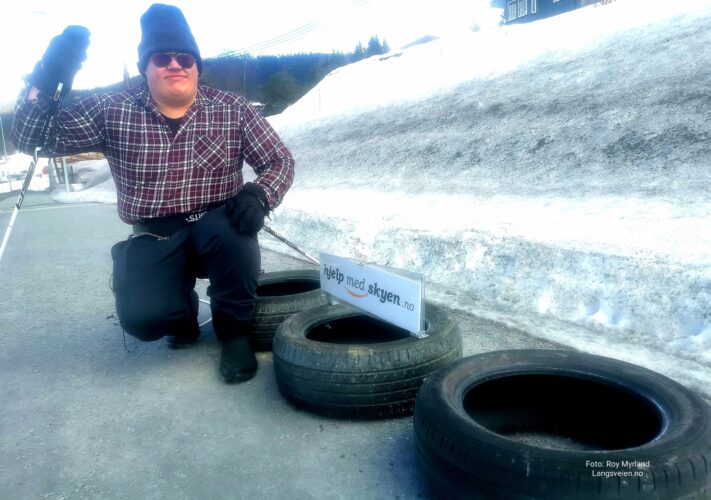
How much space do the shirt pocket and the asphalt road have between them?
1.15 meters

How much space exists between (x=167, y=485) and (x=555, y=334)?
2444 mm

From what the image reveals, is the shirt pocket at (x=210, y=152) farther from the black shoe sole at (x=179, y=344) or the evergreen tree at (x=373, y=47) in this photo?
the evergreen tree at (x=373, y=47)

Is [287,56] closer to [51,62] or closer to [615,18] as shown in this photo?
[615,18]

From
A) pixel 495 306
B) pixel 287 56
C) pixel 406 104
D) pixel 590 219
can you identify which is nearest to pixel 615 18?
pixel 406 104

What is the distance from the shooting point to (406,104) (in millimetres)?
13820

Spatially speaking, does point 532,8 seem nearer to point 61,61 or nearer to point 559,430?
point 61,61

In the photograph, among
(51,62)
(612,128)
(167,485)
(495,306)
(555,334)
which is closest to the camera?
(167,485)

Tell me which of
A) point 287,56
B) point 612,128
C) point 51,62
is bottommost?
point 612,128

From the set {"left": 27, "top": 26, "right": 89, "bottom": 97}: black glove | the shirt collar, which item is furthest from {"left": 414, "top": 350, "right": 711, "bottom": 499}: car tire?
{"left": 27, "top": 26, "right": 89, "bottom": 97}: black glove

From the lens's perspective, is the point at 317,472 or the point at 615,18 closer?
the point at 317,472

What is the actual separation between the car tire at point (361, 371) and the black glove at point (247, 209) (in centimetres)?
71

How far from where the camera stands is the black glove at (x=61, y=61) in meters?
3.16

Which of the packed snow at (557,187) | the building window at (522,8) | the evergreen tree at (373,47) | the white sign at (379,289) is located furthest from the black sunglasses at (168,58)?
the evergreen tree at (373,47)

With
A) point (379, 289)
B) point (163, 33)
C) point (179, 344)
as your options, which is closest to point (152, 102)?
point (163, 33)
